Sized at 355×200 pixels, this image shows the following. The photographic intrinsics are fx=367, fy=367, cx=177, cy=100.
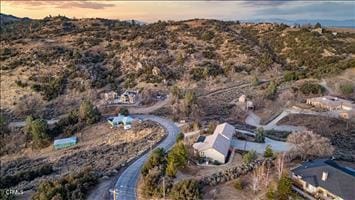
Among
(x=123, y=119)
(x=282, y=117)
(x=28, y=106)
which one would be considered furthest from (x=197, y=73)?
(x=28, y=106)

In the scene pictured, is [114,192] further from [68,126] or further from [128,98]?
[128,98]

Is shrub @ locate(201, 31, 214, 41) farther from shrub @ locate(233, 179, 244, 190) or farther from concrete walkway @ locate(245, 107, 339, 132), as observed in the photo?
shrub @ locate(233, 179, 244, 190)

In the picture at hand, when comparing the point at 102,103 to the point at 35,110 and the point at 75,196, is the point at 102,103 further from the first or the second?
the point at 75,196

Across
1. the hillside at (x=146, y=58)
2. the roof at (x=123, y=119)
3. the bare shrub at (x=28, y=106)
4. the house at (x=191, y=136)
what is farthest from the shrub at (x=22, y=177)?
the bare shrub at (x=28, y=106)

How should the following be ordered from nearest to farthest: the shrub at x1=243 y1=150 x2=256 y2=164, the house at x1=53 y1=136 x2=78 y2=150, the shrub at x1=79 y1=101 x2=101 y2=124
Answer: the shrub at x1=243 y1=150 x2=256 y2=164 → the house at x1=53 y1=136 x2=78 y2=150 → the shrub at x1=79 y1=101 x2=101 y2=124

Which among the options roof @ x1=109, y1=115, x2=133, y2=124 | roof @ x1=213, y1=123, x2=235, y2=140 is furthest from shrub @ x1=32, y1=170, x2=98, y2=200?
roof @ x1=109, y1=115, x2=133, y2=124

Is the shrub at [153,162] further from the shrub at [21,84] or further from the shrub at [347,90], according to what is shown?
the shrub at [21,84]

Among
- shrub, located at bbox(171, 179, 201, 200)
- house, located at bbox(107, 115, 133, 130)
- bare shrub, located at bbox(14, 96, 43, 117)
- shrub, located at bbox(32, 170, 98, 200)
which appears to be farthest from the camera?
bare shrub, located at bbox(14, 96, 43, 117)
